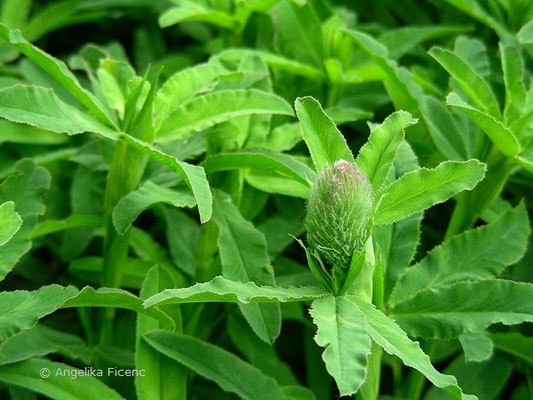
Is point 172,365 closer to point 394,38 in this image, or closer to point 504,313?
point 504,313

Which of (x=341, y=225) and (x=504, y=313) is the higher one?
(x=341, y=225)

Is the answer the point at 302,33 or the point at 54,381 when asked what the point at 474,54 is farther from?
the point at 54,381

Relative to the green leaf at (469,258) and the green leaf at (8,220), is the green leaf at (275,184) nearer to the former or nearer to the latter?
the green leaf at (469,258)

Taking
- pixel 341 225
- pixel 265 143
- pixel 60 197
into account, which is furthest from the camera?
pixel 60 197

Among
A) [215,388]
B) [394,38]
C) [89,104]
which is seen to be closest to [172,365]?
[215,388]

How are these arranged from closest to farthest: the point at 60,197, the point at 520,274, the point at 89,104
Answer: the point at 89,104 < the point at 520,274 < the point at 60,197

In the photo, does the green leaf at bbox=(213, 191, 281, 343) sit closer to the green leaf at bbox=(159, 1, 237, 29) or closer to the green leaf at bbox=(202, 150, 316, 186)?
the green leaf at bbox=(202, 150, 316, 186)

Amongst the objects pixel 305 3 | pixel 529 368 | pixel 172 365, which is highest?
pixel 305 3

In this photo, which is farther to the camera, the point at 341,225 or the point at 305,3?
the point at 305,3
